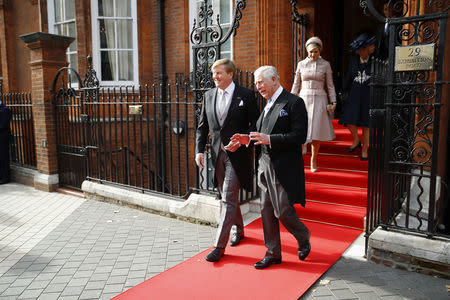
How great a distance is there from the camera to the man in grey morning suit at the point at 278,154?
362cm

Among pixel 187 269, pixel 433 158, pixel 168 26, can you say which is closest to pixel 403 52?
pixel 433 158

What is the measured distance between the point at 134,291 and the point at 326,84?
415 centimetres

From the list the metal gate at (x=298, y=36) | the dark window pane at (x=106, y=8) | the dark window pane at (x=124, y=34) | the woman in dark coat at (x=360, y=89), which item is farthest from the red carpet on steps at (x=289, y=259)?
the dark window pane at (x=106, y=8)

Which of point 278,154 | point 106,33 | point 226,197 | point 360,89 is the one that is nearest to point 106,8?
point 106,33

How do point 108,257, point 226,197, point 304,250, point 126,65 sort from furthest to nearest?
1. point 126,65
2. point 108,257
3. point 226,197
4. point 304,250

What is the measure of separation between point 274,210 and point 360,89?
11.3 ft

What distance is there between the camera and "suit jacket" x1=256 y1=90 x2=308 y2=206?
3.62 m

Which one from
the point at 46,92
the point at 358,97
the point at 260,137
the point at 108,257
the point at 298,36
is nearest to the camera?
the point at 260,137

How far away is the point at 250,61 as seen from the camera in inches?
348

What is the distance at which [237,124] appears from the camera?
426 cm

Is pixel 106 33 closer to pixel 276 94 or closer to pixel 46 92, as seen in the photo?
pixel 46 92

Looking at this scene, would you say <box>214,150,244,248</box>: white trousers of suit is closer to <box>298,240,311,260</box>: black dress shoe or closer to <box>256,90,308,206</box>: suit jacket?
<box>256,90,308,206</box>: suit jacket

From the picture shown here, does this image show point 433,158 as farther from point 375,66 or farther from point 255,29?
point 255,29

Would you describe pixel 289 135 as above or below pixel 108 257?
above
